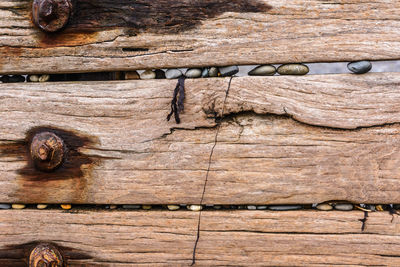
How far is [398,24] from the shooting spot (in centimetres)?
144

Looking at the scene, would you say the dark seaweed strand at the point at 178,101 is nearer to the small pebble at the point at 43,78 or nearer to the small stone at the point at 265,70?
the small stone at the point at 265,70

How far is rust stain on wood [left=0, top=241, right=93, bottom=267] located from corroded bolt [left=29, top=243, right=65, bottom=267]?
0.08 feet

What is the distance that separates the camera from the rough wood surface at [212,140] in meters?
1.46

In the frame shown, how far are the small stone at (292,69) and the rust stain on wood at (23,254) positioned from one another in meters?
1.19

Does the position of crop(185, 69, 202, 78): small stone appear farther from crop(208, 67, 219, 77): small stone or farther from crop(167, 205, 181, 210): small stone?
crop(167, 205, 181, 210): small stone

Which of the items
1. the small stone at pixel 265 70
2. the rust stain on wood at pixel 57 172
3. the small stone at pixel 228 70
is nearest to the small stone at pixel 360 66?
the small stone at pixel 265 70

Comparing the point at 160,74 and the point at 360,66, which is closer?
the point at 360,66

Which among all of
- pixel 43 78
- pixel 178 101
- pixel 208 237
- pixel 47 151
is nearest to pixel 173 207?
pixel 208 237

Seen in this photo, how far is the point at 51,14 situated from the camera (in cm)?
145

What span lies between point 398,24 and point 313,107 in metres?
0.48

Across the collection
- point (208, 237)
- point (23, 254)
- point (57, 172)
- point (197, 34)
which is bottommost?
point (23, 254)

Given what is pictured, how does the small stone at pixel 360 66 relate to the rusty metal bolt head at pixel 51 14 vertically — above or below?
below

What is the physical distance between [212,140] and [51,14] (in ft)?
2.78

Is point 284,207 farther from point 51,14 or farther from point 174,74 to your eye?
point 51,14
